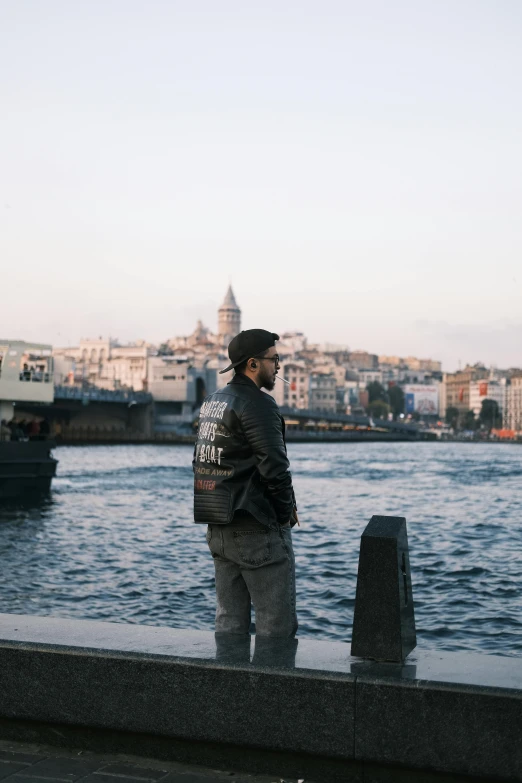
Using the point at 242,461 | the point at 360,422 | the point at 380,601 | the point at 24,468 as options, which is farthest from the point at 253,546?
the point at 360,422

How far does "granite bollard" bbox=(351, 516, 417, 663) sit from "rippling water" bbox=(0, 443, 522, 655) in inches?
275

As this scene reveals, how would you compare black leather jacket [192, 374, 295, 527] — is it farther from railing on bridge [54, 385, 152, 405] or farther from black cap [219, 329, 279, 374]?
railing on bridge [54, 385, 152, 405]

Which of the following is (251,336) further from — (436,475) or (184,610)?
(436,475)

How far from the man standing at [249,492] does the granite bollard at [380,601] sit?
48 centimetres

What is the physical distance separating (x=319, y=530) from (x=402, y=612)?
68.1 feet

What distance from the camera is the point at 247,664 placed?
425 cm

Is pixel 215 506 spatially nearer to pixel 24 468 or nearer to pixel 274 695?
pixel 274 695

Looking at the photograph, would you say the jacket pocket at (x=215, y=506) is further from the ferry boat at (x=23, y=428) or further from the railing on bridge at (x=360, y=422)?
the railing on bridge at (x=360, y=422)

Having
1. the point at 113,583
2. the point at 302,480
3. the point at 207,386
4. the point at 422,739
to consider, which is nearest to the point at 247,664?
the point at 422,739

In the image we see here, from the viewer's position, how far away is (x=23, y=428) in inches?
1287

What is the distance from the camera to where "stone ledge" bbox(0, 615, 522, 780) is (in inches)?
154

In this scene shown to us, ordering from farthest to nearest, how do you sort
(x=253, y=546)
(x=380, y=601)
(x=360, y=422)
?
(x=360, y=422) < (x=253, y=546) < (x=380, y=601)

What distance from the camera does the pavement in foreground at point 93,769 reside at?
405 centimetres

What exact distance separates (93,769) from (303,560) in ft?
49.2
